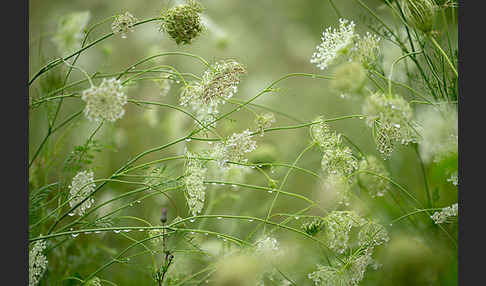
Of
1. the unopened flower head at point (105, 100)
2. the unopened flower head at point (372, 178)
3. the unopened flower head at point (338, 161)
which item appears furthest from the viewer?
the unopened flower head at point (372, 178)

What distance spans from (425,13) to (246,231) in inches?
24.3

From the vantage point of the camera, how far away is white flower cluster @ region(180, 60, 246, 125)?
56 cm

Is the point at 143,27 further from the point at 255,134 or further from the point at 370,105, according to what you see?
the point at 370,105

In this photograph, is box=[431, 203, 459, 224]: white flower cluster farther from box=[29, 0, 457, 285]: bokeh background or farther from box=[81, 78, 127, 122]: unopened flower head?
box=[81, 78, 127, 122]: unopened flower head

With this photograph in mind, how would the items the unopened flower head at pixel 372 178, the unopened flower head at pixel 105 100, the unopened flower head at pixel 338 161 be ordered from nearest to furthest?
1. the unopened flower head at pixel 105 100
2. the unopened flower head at pixel 338 161
3. the unopened flower head at pixel 372 178

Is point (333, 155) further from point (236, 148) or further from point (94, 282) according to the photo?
point (94, 282)

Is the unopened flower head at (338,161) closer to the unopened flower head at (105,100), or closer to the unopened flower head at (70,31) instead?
the unopened flower head at (105,100)

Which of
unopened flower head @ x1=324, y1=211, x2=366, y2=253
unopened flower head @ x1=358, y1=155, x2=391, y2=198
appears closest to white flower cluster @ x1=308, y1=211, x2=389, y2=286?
unopened flower head @ x1=324, y1=211, x2=366, y2=253

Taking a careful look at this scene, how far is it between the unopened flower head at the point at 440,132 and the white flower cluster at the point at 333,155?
0.30 ft

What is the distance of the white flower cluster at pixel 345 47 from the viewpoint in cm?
54

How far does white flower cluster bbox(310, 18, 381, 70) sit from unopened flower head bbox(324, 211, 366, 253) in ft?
0.62

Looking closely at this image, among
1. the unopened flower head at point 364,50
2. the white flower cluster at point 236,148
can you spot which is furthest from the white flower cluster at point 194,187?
the unopened flower head at point 364,50

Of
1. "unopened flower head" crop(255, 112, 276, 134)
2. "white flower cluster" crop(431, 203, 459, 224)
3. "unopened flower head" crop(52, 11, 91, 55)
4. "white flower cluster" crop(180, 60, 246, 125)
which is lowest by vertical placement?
"white flower cluster" crop(431, 203, 459, 224)

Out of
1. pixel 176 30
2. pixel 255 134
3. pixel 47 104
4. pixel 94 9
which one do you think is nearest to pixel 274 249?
pixel 255 134
